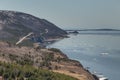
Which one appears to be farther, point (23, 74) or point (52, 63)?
point (52, 63)

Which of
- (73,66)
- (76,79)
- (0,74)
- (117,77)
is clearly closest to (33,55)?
(73,66)

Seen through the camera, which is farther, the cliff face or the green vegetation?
the cliff face

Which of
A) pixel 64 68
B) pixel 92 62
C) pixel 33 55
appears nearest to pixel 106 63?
pixel 92 62

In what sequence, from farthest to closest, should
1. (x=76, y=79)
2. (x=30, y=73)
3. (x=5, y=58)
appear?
(x=5, y=58) → (x=76, y=79) → (x=30, y=73)

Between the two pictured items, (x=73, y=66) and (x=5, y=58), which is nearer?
(x=5, y=58)

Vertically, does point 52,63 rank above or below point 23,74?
below

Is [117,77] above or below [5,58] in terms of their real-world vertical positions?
below

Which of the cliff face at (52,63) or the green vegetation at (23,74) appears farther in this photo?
the cliff face at (52,63)

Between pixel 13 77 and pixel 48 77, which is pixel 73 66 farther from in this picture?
pixel 13 77

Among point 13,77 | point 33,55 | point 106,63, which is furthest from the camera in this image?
point 106,63
